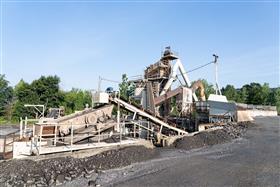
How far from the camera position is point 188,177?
916 cm

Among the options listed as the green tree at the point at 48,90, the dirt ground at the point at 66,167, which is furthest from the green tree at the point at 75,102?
the dirt ground at the point at 66,167

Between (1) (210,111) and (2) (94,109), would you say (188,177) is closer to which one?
(2) (94,109)

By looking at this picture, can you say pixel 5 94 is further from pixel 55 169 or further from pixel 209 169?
pixel 209 169

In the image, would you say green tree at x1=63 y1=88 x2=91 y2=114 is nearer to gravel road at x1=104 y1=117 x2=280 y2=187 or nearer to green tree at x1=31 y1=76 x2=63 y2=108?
green tree at x1=31 y1=76 x2=63 y2=108

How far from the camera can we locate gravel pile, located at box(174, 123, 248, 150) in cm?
1579

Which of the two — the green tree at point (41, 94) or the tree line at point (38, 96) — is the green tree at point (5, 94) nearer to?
the tree line at point (38, 96)

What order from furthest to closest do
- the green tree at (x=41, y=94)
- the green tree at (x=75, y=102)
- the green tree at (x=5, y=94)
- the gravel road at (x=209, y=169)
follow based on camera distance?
the green tree at (x=5, y=94)
the green tree at (x=75, y=102)
the green tree at (x=41, y=94)
the gravel road at (x=209, y=169)

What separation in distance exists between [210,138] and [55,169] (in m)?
10.6

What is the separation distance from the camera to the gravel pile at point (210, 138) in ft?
51.8

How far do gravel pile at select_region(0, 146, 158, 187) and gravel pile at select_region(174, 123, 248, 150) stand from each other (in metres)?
5.00

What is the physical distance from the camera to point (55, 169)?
32.0ft

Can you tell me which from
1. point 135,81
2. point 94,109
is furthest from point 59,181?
point 135,81

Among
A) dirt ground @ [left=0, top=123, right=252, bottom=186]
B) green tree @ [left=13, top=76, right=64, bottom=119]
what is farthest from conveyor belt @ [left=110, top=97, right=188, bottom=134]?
green tree @ [left=13, top=76, right=64, bottom=119]

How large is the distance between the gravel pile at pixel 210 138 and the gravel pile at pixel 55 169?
4996 millimetres
